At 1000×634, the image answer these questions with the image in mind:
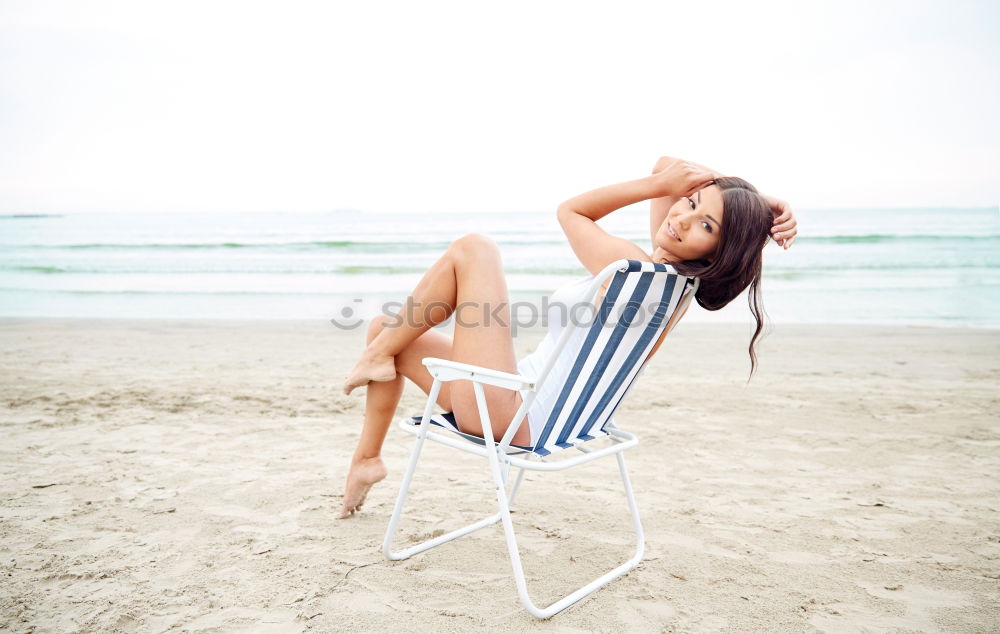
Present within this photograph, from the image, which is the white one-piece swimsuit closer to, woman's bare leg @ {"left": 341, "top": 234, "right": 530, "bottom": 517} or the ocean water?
woman's bare leg @ {"left": 341, "top": 234, "right": 530, "bottom": 517}

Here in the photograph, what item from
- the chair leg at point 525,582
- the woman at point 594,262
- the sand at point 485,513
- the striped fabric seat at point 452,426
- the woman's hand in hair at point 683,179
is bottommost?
the sand at point 485,513

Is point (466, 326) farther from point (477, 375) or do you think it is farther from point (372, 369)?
point (372, 369)

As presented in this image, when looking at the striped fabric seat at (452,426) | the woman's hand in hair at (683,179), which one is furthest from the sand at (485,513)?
the woman's hand in hair at (683,179)

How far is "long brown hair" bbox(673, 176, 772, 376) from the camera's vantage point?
197 centimetres

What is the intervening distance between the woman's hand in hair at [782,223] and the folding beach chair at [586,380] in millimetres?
312

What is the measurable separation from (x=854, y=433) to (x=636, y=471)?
5.24 feet

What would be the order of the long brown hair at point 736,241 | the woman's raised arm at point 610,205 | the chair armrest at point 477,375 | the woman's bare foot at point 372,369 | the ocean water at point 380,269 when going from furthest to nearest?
the ocean water at point 380,269 < the woman's bare foot at point 372,369 < the woman's raised arm at point 610,205 < the long brown hair at point 736,241 < the chair armrest at point 477,375

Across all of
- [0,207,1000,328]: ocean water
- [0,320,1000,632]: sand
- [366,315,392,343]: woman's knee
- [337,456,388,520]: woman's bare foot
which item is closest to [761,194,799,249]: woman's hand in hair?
[0,320,1000,632]: sand

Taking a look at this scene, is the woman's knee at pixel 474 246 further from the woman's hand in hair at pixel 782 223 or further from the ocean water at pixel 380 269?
the ocean water at pixel 380 269

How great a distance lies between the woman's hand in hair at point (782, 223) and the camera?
2018 millimetres

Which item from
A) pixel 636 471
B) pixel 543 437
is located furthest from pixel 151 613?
pixel 636 471

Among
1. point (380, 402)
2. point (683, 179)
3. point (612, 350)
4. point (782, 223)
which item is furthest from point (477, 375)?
point (782, 223)

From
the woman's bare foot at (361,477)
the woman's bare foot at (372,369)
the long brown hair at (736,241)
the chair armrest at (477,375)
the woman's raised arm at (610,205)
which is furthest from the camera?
the woman's bare foot at (361,477)

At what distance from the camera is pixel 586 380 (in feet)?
6.59
